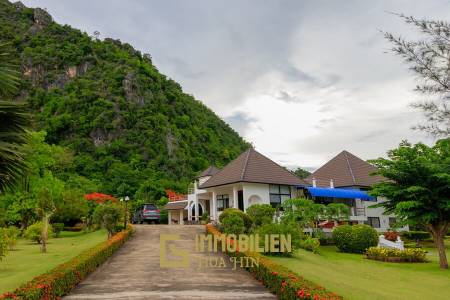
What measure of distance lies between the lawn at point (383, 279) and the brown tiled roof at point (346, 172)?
20012 mm

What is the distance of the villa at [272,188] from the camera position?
108 ft

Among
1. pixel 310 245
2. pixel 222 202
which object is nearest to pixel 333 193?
pixel 222 202

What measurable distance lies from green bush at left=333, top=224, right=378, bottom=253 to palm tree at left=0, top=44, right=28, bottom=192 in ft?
64.6

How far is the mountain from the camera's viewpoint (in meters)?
64.0

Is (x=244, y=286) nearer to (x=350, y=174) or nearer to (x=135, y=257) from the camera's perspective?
(x=135, y=257)

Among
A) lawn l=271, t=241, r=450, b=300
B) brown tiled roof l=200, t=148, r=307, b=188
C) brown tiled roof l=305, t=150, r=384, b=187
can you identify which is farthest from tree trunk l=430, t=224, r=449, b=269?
brown tiled roof l=305, t=150, r=384, b=187

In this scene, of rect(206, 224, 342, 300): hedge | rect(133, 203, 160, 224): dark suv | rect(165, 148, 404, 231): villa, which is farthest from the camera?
rect(133, 203, 160, 224): dark suv

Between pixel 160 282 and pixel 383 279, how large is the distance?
26.0 ft

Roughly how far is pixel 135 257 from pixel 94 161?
49.9 m

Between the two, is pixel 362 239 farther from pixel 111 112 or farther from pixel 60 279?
pixel 111 112

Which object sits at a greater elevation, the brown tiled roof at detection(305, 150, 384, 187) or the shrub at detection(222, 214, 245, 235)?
the brown tiled roof at detection(305, 150, 384, 187)

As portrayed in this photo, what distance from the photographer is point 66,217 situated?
36938 mm

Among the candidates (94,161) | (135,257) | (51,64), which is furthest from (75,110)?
(135,257)

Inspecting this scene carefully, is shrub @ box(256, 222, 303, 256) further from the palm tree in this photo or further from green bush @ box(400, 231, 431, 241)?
green bush @ box(400, 231, 431, 241)
